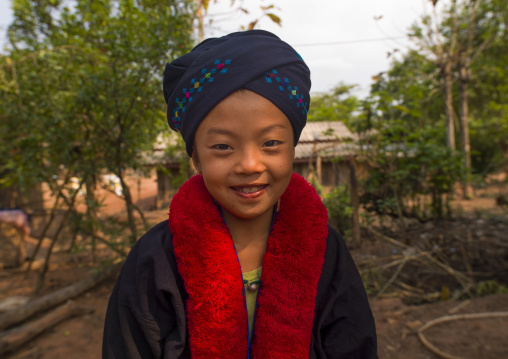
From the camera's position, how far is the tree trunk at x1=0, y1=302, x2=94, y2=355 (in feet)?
10.8

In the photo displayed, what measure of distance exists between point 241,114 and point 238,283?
545mm

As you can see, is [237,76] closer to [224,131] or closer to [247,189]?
[224,131]

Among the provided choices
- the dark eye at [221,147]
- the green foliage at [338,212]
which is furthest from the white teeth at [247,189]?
the green foliage at [338,212]

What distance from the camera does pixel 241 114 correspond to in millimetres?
1046

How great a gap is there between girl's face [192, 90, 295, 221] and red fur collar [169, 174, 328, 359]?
125 mm

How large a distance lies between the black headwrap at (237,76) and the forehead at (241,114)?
2cm

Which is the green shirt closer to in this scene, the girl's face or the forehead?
the girl's face

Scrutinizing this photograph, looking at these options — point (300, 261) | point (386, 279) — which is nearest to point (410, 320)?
point (386, 279)

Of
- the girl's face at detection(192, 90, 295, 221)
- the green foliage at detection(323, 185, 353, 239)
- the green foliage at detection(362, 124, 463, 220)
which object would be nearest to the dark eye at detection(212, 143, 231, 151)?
the girl's face at detection(192, 90, 295, 221)

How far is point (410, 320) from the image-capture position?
363 centimetres

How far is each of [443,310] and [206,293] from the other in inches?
139

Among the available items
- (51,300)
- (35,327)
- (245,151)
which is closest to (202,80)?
(245,151)

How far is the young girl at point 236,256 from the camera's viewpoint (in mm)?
1060

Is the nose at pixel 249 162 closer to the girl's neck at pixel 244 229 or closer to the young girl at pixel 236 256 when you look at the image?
the young girl at pixel 236 256
